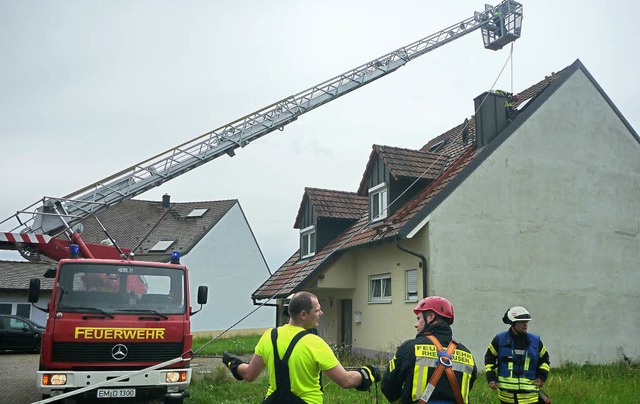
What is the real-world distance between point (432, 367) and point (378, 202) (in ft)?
43.4

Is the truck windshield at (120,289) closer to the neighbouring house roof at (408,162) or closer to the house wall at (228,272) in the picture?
the neighbouring house roof at (408,162)

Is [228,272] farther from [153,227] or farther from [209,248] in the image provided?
[153,227]

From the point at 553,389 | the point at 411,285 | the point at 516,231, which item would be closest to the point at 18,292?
the point at 411,285

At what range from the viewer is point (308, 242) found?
21.2 metres

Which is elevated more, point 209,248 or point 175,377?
point 209,248

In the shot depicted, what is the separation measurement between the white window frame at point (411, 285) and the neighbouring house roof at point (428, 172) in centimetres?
111

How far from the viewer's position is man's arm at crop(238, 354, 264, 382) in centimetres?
444

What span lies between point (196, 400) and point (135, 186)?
532 cm

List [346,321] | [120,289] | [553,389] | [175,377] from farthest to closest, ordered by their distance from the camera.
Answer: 1. [346,321]
2. [553,389]
3. [120,289]
4. [175,377]

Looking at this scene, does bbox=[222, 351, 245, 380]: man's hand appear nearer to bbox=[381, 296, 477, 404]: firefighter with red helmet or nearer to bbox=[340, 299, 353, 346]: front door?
bbox=[381, 296, 477, 404]: firefighter with red helmet

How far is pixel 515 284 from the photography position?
1472 cm

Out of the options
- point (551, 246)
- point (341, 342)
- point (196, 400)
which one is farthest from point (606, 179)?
point (196, 400)

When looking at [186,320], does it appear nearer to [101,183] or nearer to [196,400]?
[196,400]

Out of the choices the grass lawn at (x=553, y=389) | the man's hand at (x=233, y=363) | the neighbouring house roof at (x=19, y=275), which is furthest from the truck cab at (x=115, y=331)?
the neighbouring house roof at (x=19, y=275)
